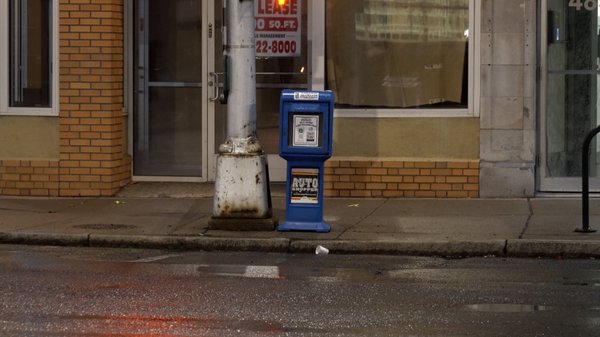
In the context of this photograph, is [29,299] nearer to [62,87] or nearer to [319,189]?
[319,189]

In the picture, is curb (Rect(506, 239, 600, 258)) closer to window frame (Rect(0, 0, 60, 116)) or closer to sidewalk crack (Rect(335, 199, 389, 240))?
sidewalk crack (Rect(335, 199, 389, 240))

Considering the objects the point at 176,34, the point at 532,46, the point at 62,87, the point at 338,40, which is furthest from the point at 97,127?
the point at 532,46

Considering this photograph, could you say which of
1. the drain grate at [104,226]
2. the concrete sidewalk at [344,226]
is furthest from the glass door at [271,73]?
the drain grate at [104,226]

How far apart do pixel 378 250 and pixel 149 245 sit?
7.02ft

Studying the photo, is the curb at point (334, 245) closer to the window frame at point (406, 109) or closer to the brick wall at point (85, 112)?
the brick wall at point (85, 112)

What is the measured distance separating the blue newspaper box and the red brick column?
3.33m

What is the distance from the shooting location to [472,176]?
13.4 metres

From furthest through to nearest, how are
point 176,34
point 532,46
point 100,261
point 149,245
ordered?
point 176,34, point 532,46, point 149,245, point 100,261

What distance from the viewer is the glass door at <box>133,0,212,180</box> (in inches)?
567

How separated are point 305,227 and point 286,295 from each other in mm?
2861

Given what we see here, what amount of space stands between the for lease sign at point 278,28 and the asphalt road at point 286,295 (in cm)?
411

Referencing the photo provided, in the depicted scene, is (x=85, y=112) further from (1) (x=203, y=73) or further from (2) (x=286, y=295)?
(2) (x=286, y=295)

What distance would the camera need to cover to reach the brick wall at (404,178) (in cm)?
1341

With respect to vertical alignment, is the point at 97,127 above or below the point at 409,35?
below
